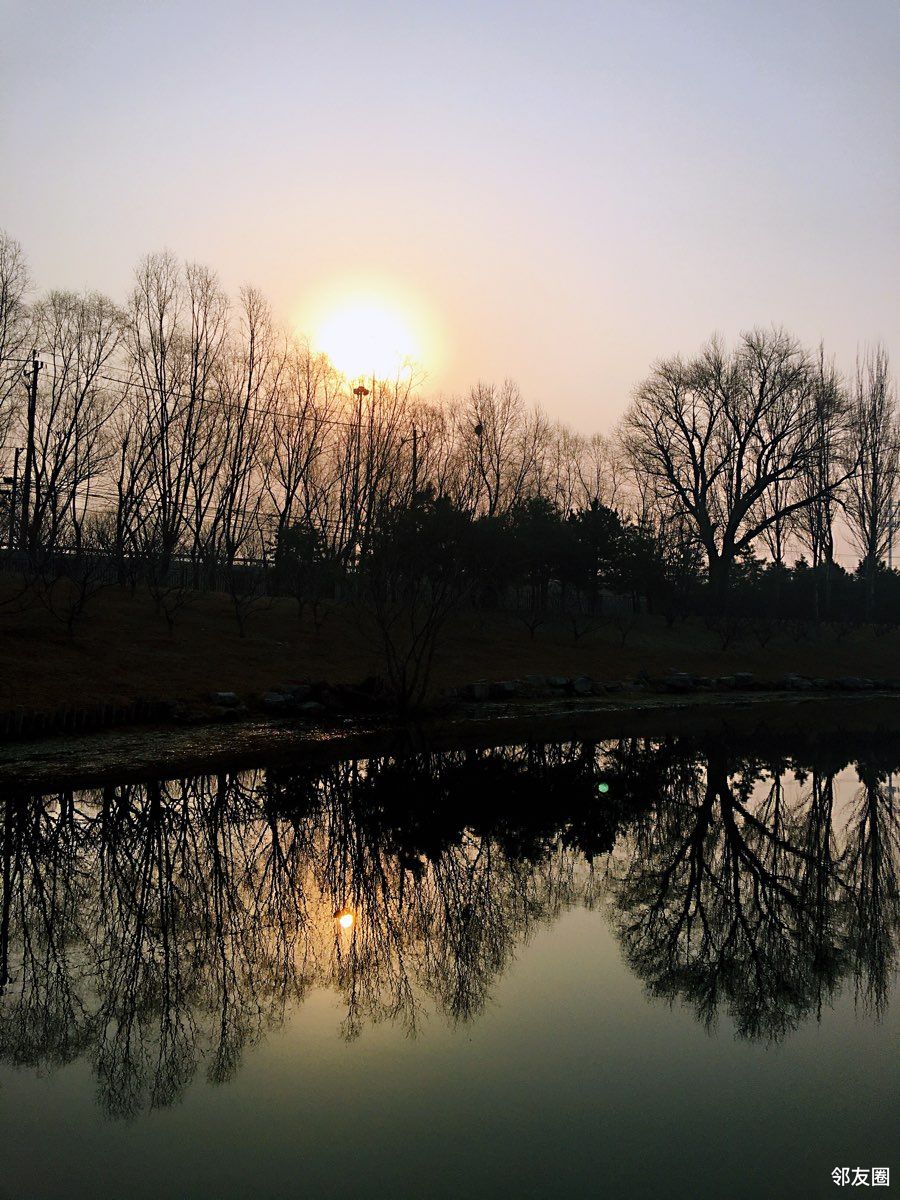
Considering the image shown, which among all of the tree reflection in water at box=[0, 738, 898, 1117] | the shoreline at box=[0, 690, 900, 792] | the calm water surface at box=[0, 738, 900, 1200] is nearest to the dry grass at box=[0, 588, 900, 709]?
the shoreline at box=[0, 690, 900, 792]

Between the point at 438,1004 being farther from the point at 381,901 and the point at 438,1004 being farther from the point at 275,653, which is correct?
the point at 275,653

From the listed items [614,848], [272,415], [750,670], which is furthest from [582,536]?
[614,848]

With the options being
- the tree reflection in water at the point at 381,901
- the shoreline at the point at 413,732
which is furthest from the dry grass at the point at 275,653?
the tree reflection in water at the point at 381,901

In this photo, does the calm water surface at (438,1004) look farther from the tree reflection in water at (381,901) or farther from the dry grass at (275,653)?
the dry grass at (275,653)

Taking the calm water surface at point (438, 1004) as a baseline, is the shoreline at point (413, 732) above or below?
above

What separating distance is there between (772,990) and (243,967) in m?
3.43

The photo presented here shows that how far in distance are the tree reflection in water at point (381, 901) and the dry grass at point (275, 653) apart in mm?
7225

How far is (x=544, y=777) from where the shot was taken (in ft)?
41.3

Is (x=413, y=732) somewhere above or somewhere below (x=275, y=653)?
below

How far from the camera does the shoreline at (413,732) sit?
12344mm

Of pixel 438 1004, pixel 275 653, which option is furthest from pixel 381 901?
pixel 275 653

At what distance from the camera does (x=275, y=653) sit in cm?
2358

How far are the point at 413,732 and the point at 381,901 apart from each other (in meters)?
10.6

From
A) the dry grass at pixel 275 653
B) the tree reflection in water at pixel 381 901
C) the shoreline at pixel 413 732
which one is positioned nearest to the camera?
Answer: the tree reflection in water at pixel 381 901
